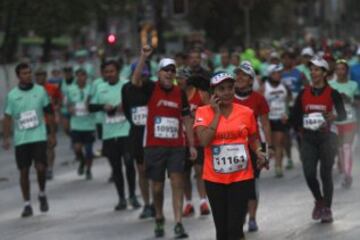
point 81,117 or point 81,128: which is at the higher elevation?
point 81,117

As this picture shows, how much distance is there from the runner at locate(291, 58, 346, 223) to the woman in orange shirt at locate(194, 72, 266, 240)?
3080mm

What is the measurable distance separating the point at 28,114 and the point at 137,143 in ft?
5.38

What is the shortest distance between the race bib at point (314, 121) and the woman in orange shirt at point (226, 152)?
10.3 ft

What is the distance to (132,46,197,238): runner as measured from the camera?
11.7m

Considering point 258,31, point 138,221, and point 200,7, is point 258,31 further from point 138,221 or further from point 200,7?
point 138,221

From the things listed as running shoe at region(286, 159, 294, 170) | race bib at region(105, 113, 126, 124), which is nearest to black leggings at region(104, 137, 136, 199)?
race bib at region(105, 113, 126, 124)

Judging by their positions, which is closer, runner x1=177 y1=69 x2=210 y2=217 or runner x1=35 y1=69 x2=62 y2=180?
runner x1=177 y1=69 x2=210 y2=217

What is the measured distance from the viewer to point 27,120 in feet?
45.0

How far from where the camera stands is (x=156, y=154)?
11.8m

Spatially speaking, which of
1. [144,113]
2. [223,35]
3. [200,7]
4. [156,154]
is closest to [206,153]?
[156,154]

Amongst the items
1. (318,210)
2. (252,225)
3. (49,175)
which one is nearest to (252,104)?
(252,225)

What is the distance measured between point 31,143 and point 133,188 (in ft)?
4.35

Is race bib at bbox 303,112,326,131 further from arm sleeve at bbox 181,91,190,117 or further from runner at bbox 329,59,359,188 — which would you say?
runner at bbox 329,59,359,188

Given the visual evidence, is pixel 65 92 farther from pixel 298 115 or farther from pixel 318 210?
pixel 318 210
